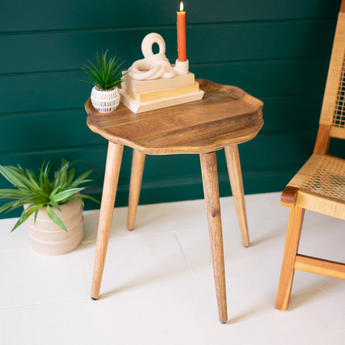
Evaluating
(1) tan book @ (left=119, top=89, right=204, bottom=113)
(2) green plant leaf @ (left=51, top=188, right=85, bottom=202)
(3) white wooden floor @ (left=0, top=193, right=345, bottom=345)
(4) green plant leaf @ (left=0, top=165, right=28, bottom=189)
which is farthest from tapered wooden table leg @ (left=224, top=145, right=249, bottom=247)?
(4) green plant leaf @ (left=0, top=165, right=28, bottom=189)

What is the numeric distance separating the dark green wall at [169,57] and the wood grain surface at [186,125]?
319 mm

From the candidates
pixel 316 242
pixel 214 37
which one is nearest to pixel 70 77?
pixel 214 37

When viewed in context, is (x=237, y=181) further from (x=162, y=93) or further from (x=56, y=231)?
(x=56, y=231)

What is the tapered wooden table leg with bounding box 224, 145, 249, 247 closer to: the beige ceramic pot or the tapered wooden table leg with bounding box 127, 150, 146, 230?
the tapered wooden table leg with bounding box 127, 150, 146, 230

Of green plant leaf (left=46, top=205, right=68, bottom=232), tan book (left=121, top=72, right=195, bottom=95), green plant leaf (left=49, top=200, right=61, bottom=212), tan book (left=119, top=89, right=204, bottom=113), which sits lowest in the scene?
green plant leaf (left=46, top=205, right=68, bottom=232)

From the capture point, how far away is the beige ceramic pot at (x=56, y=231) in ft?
4.36

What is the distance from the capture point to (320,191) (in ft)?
3.60

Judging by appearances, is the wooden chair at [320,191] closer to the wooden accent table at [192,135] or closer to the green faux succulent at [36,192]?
the wooden accent table at [192,135]

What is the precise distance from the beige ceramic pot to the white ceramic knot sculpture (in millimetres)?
536

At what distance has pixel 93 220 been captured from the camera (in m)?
1.60

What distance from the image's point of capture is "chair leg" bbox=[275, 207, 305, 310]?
108cm

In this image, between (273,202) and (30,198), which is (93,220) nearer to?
(30,198)

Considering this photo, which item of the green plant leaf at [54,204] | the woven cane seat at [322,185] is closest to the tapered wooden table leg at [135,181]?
the green plant leaf at [54,204]

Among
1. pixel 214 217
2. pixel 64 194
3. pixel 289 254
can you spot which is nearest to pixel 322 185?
pixel 289 254
